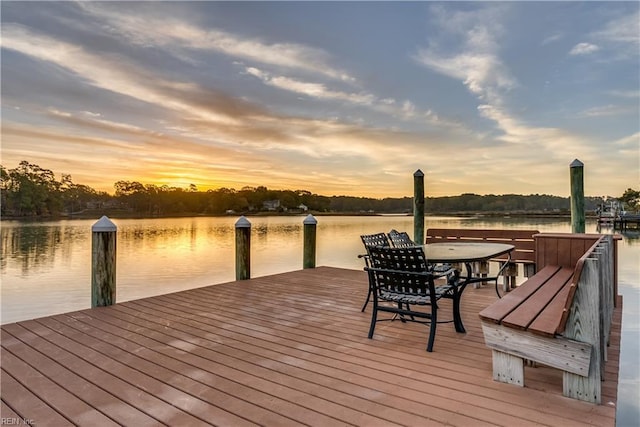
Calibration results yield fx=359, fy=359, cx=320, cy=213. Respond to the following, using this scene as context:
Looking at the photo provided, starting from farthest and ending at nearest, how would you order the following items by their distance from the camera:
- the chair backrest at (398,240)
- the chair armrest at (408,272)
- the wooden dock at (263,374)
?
the chair backrest at (398,240), the chair armrest at (408,272), the wooden dock at (263,374)

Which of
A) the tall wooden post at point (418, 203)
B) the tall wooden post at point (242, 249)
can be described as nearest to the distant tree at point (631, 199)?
the tall wooden post at point (418, 203)

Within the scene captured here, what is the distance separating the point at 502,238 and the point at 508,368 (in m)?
3.80

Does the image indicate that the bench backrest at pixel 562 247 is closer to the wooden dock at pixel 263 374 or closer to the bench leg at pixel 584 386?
the wooden dock at pixel 263 374

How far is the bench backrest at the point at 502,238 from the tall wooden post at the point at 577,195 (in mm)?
668

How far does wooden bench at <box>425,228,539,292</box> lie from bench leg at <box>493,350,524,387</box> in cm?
309

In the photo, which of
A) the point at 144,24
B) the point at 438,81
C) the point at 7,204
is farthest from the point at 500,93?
the point at 7,204

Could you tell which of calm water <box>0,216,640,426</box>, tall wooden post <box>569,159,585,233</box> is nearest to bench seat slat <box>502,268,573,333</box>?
calm water <box>0,216,640,426</box>

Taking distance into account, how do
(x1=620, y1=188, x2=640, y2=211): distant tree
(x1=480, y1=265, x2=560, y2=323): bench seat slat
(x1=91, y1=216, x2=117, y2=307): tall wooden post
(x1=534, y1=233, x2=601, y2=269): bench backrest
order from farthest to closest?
(x1=620, y1=188, x2=640, y2=211): distant tree, (x1=91, y1=216, x2=117, y2=307): tall wooden post, (x1=534, y1=233, x2=601, y2=269): bench backrest, (x1=480, y1=265, x2=560, y2=323): bench seat slat

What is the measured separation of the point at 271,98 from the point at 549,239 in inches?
382

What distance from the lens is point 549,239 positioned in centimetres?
361

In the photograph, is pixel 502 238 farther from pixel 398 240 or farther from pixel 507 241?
pixel 398 240

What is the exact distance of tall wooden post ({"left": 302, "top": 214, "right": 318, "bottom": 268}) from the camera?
6527 millimetres

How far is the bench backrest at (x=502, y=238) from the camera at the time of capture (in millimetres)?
5168

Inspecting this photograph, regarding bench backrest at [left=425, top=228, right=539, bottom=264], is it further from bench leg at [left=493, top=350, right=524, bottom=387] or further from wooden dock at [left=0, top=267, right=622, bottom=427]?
bench leg at [left=493, top=350, right=524, bottom=387]
